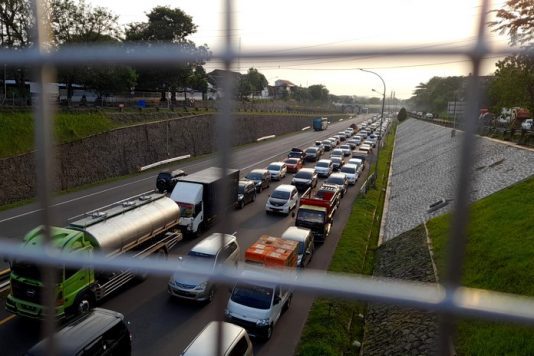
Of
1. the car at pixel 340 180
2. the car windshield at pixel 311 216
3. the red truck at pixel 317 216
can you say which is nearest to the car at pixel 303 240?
the red truck at pixel 317 216

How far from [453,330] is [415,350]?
343 cm

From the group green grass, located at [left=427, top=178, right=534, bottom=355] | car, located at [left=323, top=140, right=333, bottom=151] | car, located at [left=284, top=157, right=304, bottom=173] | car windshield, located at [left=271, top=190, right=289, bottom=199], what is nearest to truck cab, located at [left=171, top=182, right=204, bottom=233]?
car windshield, located at [left=271, top=190, right=289, bottom=199]

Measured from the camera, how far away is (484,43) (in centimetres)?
72

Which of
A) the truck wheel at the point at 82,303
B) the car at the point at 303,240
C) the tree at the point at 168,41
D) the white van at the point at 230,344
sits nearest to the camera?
the tree at the point at 168,41

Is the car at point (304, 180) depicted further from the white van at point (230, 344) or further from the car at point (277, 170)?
the white van at point (230, 344)

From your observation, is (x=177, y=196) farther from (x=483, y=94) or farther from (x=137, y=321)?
(x=483, y=94)

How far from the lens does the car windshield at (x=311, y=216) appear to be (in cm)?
1112

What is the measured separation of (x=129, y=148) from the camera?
6.52m

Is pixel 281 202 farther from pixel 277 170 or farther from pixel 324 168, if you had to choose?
pixel 324 168

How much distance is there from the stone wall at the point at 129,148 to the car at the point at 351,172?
11.1m

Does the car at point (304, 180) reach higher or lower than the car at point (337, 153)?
lower

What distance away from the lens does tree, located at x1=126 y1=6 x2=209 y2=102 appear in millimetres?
949

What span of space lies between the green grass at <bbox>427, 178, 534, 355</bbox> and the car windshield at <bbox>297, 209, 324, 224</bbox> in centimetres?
448

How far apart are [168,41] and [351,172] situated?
18.5 metres
